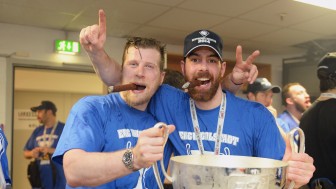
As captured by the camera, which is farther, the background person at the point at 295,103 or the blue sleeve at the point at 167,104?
the background person at the point at 295,103

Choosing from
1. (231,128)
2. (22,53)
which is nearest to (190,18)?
(22,53)

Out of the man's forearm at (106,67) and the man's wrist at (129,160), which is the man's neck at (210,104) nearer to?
the man's forearm at (106,67)

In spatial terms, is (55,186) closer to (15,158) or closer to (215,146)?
(15,158)

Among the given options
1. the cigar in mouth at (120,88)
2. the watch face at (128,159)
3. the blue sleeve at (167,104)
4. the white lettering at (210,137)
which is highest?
the cigar in mouth at (120,88)

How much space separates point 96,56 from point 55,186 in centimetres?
329

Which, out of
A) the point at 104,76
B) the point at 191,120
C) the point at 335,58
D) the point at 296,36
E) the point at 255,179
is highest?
the point at 296,36

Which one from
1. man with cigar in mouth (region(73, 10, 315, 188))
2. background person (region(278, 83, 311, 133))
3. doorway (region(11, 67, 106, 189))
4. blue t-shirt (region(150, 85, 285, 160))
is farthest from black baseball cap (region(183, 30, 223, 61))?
doorway (region(11, 67, 106, 189))

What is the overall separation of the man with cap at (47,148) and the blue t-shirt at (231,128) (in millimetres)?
2895

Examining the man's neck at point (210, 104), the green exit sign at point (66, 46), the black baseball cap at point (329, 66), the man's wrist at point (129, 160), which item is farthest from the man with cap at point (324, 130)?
the green exit sign at point (66, 46)

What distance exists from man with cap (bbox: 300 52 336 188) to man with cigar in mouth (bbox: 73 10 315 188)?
2.89ft

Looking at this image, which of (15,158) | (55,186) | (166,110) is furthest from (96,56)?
(15,158)

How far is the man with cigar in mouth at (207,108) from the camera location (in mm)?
1335

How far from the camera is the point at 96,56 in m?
1.39

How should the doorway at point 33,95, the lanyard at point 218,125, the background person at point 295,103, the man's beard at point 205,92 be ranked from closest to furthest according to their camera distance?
the lanyard at point 218,125 → the man's beard at point 205,92 → the background person at point 295,103 → the doorway at point 33,95
